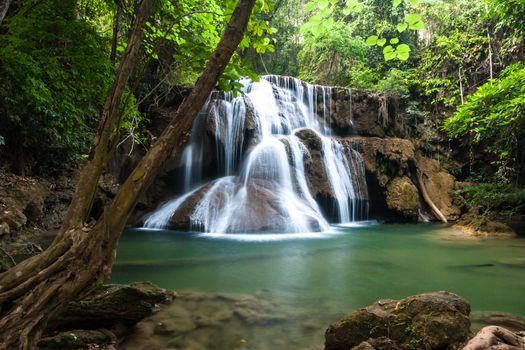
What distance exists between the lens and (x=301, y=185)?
13.2 metres

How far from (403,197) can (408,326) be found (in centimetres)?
1219

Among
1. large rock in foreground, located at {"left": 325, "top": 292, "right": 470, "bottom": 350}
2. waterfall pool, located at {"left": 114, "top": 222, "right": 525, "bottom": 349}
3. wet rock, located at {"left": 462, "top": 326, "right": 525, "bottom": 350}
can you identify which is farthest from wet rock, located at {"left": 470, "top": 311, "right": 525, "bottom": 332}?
wet rock, located at {"left": 462, "top": 326, "right": 525, "bottom": 350}

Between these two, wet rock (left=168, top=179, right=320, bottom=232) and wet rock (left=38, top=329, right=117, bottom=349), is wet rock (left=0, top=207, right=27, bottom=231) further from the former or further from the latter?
wet rock (left=38, top=329, right=117, bottom=349)

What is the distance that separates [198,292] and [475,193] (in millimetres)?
10557

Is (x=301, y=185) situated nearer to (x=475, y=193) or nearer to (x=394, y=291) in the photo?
(x=475, y=193)

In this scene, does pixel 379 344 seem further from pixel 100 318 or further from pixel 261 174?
pixel 261 174

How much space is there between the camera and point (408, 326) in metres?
3.15

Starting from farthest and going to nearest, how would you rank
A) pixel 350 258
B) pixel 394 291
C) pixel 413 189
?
1. pixel 413 189
2. pixel 350 258
3. pixel 394 291

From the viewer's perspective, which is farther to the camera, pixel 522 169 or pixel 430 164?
pixel 430 164

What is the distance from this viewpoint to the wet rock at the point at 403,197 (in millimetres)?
14266

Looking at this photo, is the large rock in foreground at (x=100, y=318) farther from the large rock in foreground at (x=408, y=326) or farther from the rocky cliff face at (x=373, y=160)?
Result: the rocky cliff face at (x=373, y=160)

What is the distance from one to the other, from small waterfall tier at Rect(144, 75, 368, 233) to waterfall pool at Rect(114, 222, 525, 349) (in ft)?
2.77

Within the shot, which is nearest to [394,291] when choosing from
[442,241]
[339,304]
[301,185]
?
[339,304]

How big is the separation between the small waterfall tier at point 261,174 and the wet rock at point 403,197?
1054 millimetres
